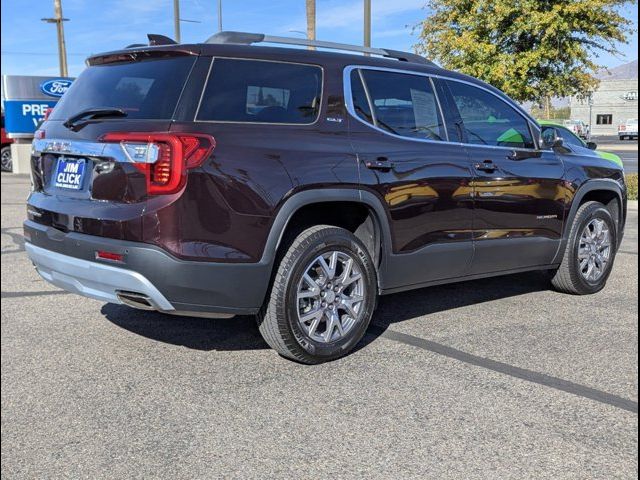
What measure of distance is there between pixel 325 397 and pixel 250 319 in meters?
1.56

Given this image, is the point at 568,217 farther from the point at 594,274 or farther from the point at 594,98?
the point at 594,98

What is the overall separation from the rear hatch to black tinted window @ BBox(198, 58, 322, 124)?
0.59ft

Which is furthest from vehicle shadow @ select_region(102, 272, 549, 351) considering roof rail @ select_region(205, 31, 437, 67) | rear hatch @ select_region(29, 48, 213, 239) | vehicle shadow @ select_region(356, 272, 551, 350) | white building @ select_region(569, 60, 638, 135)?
white building @ select_region(569, 60, 638, 135)

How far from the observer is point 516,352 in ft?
13.9

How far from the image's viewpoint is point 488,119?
201 inches

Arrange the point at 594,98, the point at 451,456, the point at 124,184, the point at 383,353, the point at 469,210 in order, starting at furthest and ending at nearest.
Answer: the point at 594,98, the point at 469,210, the point at 383,353, the point at 124,184, the point at 451,456

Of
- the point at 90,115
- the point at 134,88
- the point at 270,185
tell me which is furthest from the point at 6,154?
the point at 270,185

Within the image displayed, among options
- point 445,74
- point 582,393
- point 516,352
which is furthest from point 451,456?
point 445,74

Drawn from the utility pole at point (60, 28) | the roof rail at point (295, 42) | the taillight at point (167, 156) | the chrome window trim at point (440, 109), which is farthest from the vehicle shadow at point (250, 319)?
the utility pole at point (60, 28)

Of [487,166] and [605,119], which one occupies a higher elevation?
[605,119]

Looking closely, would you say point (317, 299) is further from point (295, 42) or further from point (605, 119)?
point (605, 119)

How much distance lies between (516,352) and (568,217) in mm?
1811

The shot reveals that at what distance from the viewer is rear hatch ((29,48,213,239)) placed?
3430mm

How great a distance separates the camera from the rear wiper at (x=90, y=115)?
12.2ft
